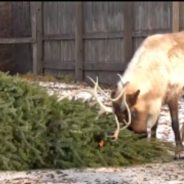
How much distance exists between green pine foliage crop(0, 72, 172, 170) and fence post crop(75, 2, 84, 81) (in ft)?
31.7

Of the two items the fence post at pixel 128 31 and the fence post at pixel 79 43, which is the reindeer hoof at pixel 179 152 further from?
Result: the fence post at pixel 79 43

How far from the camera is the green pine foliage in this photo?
9469 mm

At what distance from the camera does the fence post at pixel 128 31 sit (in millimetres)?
18000

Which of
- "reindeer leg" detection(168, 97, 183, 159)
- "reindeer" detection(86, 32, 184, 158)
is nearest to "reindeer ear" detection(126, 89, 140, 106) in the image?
"reindeer" detection(86, 32, 184, 158)

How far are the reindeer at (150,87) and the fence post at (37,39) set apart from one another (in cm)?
1159

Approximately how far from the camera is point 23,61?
75.0ft

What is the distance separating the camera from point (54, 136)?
962 centimetres

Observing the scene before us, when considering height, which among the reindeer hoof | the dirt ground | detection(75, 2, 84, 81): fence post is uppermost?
detection(75, 2, 84, 81): fence post

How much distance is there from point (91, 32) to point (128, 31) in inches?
66.3

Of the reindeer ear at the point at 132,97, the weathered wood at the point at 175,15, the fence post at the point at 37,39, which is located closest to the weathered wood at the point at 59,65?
the fence post at the point at 37,39

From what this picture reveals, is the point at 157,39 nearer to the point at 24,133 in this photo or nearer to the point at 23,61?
the point at 24,133

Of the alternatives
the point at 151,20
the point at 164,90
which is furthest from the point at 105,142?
the point at 151,20

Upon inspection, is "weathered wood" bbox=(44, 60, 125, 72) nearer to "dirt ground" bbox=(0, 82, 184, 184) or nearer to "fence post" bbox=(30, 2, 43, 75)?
"fence post" bbox=(30, 2, 43, 75)

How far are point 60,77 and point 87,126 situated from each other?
424 inches
